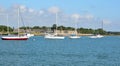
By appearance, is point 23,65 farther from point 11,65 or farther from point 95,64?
point 95,64

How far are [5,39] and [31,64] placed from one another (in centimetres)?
9897

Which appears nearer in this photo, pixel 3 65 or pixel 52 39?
pixel 3 65

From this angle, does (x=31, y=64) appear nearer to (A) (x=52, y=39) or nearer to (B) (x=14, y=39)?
(B) (x=14, y=39)

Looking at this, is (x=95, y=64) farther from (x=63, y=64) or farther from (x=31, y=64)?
(x=31, y=64)

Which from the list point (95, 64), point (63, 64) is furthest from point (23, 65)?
point (95, 64)

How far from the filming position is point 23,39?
143 meters

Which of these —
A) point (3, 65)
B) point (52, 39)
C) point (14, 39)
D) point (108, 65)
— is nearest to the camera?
point (3, 65)

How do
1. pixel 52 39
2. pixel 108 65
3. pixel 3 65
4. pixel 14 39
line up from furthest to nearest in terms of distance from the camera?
pixel 52 39 < pixel 14 39 < pixel 108 65 < pixel 3 65

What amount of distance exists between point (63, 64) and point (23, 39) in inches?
3660

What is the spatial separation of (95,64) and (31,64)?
8138 mm

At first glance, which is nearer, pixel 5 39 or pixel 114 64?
pixel 114 64

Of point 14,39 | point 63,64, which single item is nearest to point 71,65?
point 63,64

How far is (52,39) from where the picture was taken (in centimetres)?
17738

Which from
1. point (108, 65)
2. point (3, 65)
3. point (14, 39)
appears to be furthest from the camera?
point (14, 39)
